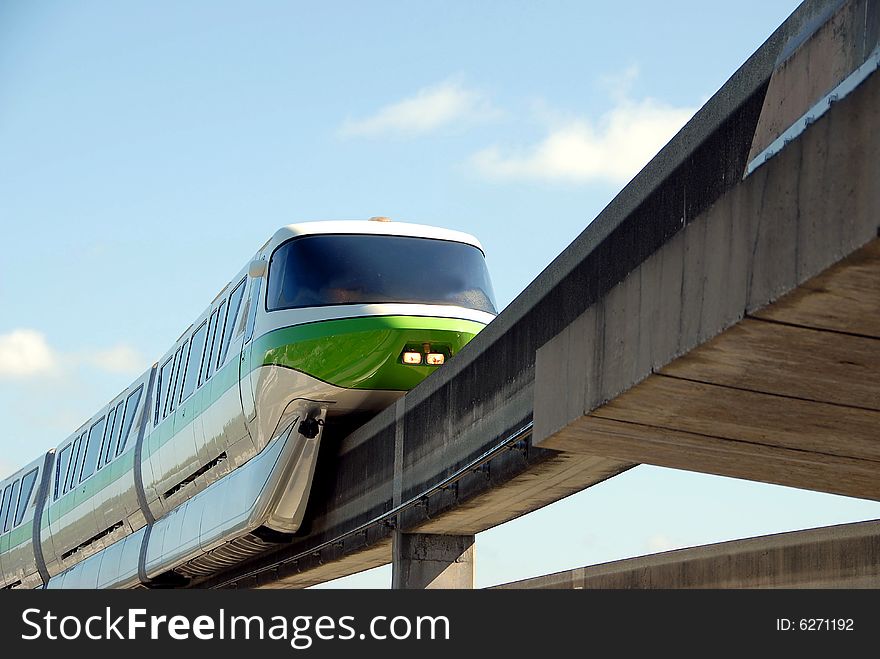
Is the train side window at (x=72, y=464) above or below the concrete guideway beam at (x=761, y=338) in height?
above

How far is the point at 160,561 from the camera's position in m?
21.2

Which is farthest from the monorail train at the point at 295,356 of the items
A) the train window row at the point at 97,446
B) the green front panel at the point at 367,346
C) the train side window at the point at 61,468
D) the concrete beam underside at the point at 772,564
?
the train side window at the point at 61,468

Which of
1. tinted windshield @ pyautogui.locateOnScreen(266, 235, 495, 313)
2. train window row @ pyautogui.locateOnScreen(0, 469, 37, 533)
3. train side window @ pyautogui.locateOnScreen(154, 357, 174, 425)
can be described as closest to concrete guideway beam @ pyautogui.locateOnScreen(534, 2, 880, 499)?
tinted windshield @ pyautogui.locateOnScreen(266, 235, 495, 313)

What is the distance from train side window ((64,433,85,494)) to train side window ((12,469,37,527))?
13.0 feet

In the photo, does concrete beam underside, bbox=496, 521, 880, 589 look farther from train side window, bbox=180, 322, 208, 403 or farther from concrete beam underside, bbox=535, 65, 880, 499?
train side window, bbox=180, 322, 208, 403

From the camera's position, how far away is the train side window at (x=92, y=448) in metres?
29.2

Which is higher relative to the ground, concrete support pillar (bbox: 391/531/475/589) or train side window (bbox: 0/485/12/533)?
train side window (bbox: 0/485/12/533)

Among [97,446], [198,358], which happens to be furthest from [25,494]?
[198,358]

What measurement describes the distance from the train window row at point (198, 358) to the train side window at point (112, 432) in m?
3.61

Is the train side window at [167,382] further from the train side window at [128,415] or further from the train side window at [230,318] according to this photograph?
the train side window at [230,318]

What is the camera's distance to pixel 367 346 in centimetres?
1612

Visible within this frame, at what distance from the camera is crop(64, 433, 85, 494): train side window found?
31.7m

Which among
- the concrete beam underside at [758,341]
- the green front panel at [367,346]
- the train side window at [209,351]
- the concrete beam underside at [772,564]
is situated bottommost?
the concrete beam underside at [772,564]
